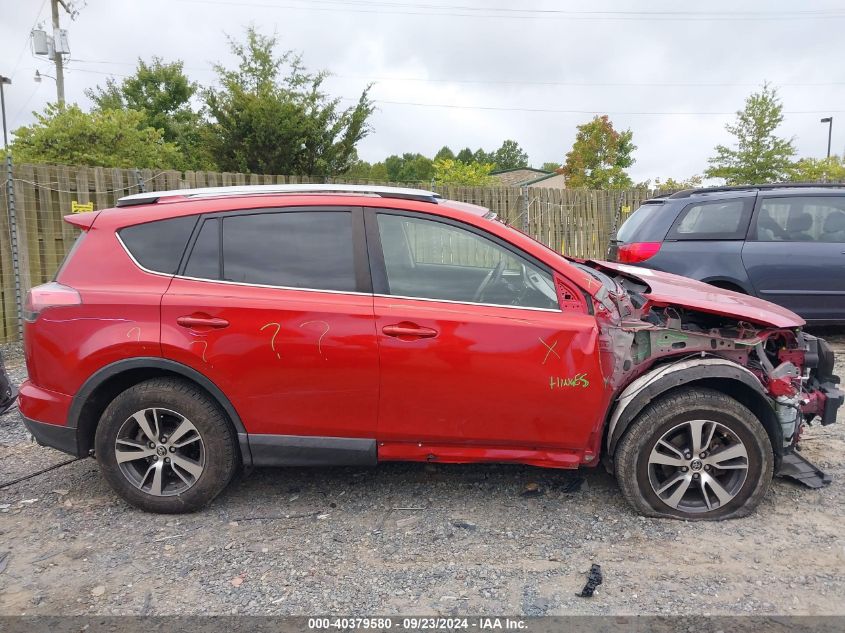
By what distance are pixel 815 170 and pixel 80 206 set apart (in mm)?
31628

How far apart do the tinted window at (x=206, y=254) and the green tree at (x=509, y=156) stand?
323 feet

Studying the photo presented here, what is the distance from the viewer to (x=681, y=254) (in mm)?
6520

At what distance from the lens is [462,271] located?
3436mm

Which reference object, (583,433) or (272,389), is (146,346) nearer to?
(272,389)

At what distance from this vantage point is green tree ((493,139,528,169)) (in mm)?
99562

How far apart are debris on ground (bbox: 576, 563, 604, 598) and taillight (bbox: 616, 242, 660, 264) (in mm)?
4485

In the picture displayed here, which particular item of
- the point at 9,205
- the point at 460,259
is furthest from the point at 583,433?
the point at 9,205

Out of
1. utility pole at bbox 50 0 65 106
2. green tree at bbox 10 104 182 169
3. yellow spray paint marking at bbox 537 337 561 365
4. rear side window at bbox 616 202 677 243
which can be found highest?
utility pole at bbox 50 0 65 106

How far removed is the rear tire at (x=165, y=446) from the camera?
3.33m

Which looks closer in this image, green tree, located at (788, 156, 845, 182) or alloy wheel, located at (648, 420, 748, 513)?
alloy wheel, located at (648, 420, 748, 513)

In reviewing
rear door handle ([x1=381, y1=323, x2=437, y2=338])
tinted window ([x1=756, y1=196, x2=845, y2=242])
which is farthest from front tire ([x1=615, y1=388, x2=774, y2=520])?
tinted window ([x1=756, y1=196, x2=845, y2=242])

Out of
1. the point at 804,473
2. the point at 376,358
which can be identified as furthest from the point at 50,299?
the point at 804,473

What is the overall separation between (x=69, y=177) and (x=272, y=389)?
628 cm

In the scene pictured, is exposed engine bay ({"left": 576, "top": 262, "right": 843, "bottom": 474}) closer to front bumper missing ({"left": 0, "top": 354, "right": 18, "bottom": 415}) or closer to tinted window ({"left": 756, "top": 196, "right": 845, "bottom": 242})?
tinted window ({"left": 756, "top": 196, "right": 845, "bottom": 242})
